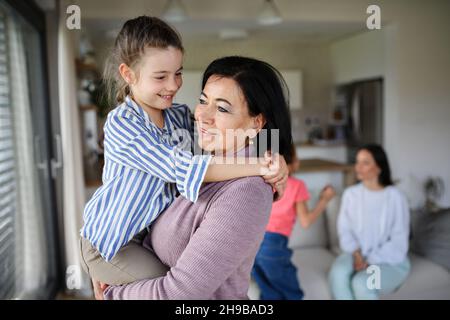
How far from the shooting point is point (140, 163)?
0.55m

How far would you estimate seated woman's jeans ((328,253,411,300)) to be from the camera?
1750 mm

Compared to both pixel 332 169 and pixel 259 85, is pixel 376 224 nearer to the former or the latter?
pixel 332 169

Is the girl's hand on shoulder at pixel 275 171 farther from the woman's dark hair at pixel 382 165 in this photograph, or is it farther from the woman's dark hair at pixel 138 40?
the woman's dark hair at pixel 382 165

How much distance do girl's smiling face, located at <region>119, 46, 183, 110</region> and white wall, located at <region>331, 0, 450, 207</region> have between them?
95.6 inches

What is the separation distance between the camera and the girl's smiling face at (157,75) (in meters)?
0.53

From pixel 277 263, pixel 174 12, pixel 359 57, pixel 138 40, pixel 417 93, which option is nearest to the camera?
pixel 138 40

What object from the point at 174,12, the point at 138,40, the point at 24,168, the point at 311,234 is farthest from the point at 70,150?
the point at 138,40

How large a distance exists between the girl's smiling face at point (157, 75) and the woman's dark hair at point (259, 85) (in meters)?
0.05

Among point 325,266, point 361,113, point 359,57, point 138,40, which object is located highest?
point 359,57

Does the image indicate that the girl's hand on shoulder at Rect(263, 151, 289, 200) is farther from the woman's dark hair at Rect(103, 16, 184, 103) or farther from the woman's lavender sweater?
the woman's dark hair at Rect(103, 16, 184, 103)

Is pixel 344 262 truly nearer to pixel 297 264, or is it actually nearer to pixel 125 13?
pixel 297 264

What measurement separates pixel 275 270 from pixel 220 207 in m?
1.20
